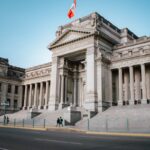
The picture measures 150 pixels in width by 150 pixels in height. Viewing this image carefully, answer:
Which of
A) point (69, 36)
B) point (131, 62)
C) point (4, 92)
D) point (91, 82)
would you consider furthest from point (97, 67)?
point (4, 92)

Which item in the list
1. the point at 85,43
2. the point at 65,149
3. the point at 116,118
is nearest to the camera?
the point at 65,149

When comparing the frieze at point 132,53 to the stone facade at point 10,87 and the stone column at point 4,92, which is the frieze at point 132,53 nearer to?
the stone facade at point 10,87

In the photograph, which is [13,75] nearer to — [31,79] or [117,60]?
[31,79]

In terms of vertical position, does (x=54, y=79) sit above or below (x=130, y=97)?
above

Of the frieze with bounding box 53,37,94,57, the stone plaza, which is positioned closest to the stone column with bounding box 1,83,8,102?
the stone plaza

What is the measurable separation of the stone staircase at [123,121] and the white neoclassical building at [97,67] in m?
4.67

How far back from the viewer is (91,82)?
40.4 m

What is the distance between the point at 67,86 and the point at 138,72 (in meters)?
17.2

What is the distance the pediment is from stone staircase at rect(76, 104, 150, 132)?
1748cm

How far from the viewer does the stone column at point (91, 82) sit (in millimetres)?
38938

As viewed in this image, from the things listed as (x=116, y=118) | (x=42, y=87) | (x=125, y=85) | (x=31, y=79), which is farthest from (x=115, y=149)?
(x=31, y=79)

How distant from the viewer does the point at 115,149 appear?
33.7ft

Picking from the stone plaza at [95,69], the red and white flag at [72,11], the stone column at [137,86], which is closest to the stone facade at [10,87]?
the stone plaza at [95,69]

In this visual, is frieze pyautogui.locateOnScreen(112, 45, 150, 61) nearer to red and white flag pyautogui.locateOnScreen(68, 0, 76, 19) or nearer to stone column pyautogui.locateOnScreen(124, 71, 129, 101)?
stone column pyautogui.locateOnScreen(124, 71, 129, 101)
